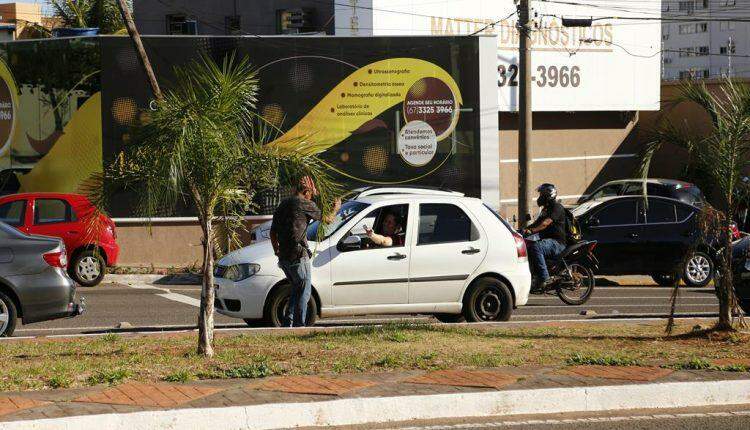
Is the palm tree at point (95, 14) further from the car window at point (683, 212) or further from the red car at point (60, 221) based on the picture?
the car window at point (683, 212)

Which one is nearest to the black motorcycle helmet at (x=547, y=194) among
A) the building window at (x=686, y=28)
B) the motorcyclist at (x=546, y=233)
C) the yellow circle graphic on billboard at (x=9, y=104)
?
the motorcyclist at (x=546, y=233)

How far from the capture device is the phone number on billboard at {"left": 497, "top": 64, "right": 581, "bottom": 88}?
3184 centimetres

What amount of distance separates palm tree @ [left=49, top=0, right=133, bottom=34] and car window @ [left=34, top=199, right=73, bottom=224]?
1347cm

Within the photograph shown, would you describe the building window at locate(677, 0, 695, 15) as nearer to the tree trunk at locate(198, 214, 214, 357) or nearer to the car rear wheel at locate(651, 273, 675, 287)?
the car rear wheel at locate(651, 273, 675, 287)

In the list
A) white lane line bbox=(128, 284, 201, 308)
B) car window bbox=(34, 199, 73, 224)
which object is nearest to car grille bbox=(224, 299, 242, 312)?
white lane line bbox=(128, 284, 201, 308)

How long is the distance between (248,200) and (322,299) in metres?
3.07

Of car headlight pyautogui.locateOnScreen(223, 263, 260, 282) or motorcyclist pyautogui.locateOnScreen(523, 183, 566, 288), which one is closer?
car headlight pyautogui.locateOnScreen(223, 263, 260, 282)


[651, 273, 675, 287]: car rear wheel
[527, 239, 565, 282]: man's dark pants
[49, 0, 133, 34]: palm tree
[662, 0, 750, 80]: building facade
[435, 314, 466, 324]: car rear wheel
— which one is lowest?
[651, 273, 675, 287]: car rear wheel

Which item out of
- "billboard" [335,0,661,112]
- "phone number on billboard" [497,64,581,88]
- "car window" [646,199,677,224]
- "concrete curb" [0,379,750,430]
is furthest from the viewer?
"billboard" [335,0,661,112]

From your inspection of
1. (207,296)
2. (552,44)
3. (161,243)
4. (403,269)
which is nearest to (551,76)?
(552,44)

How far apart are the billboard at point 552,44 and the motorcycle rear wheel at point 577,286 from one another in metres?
15.3

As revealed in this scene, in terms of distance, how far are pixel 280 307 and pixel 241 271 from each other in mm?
621

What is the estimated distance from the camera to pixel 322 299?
12.9 m

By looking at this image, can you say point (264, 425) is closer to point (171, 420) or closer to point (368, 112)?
point (171, 420)
